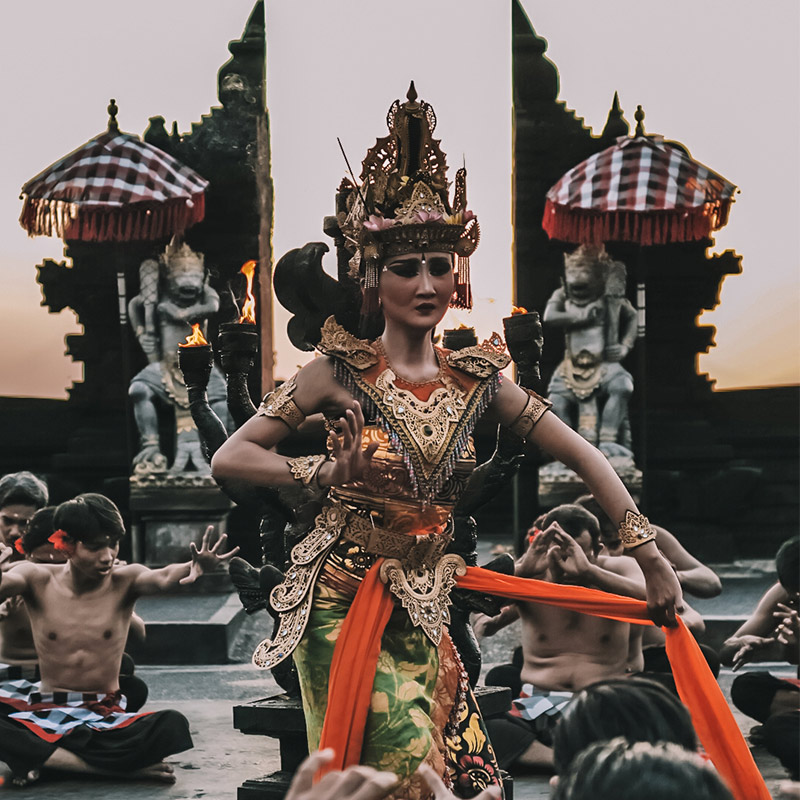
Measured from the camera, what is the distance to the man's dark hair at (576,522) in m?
5.05

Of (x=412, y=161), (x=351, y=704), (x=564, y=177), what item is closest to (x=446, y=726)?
(x=351, y=704)

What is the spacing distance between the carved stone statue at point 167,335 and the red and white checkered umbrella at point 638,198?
8.20 feet

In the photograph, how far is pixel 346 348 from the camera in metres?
3.26

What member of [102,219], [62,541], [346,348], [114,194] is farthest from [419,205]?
[102,219]

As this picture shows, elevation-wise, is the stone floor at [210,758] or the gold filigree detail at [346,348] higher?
the gold filigree detail at [346,348]

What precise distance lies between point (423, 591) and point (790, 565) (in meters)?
2.44

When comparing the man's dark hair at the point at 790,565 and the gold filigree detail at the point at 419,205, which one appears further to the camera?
the man's dark hair at the point at 790,565

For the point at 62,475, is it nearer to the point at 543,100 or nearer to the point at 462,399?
the point at 543,100

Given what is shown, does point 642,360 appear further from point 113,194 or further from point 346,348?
point 346,348

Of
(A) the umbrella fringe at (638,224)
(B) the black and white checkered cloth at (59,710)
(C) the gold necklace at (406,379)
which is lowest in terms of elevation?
(B) the black and white checkered cloth at (59,710)

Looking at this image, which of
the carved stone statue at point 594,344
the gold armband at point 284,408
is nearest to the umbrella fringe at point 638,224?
the carved stone statue at point 594,344

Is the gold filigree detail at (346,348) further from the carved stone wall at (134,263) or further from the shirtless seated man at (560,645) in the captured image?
the carved stone wall at (134,263)

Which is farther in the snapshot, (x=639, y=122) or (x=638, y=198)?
(x=639, y=122)

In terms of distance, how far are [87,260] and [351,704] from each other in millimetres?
7722
